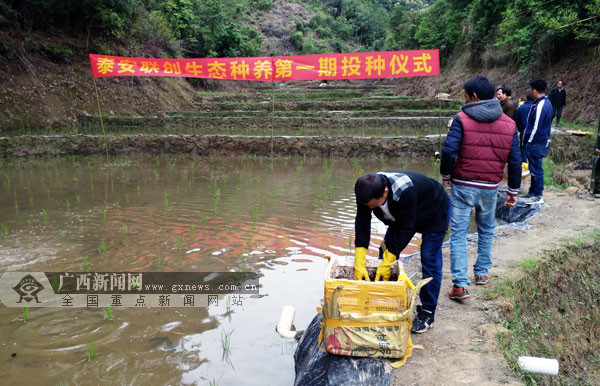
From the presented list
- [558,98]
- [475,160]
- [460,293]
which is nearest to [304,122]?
[558,98]

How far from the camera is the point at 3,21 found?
13016 millimetres

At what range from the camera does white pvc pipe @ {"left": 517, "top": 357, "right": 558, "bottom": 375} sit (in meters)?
2.11

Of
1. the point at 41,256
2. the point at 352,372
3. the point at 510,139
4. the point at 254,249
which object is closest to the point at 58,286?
the point at 41,256

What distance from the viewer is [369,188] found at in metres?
2.11

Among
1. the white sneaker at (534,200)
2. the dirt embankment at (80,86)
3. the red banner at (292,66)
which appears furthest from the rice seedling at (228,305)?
the dirt embankment at (80,86)

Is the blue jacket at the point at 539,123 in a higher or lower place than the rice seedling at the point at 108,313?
higher

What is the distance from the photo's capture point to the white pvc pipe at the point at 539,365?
83.1 inches

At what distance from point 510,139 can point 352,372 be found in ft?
5.93

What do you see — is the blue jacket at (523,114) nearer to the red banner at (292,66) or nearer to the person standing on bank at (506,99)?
the person standing on bank at (506,99)

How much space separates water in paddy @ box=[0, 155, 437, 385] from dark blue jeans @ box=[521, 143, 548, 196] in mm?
2078

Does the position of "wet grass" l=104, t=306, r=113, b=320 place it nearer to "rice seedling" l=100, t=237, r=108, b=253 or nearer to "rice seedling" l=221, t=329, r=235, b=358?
"rice seedling" l=221, t=329, r=235, b=358

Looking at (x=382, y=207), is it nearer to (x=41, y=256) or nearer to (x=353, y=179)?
(x=41, y=256)

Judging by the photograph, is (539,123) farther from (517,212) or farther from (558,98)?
(558,98)

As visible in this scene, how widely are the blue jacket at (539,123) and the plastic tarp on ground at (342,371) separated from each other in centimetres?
397
